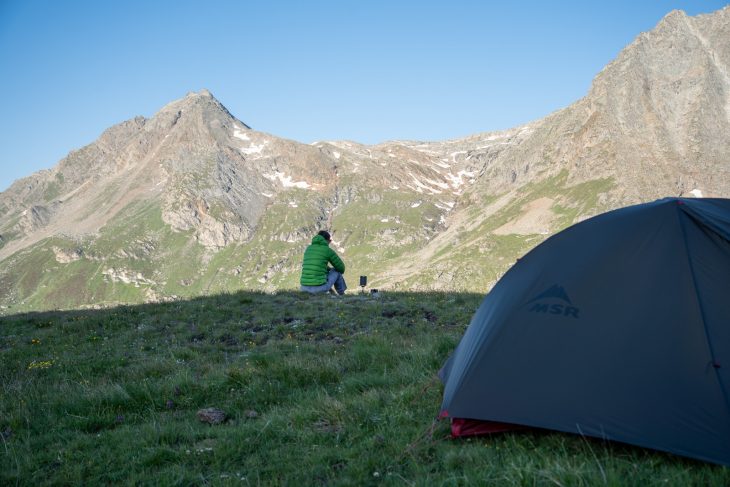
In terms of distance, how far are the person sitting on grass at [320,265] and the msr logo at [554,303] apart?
12607mm

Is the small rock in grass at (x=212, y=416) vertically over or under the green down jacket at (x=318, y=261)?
under

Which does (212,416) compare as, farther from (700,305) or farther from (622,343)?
(700,305)

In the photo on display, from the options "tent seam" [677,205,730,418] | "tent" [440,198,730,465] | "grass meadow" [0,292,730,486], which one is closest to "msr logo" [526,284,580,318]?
"tent" [440,198,730,465]

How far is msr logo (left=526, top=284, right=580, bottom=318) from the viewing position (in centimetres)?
547

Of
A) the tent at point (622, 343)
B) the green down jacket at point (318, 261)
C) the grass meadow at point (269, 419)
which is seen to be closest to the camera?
the grass meadow at point (269, 419)

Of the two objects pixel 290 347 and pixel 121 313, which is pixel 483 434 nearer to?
pixel 290 347

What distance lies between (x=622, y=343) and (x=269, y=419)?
4.42m

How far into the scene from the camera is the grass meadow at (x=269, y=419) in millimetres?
4426

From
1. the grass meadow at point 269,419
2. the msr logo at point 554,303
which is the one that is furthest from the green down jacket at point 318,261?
the msr logo at point 554,303

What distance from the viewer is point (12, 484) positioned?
498cm

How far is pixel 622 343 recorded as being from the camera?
16.3 feet

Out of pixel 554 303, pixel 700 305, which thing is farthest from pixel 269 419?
pixel 700 305

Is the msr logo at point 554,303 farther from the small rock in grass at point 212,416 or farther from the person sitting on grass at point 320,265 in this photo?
the person sitting on grass at point 320,265

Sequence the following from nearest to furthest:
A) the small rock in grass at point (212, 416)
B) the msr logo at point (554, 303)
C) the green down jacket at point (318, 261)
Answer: the msr logo at point (554, 303) < the small rock in grass at point (212, 416) < the green down jacket at point (318, 261)
